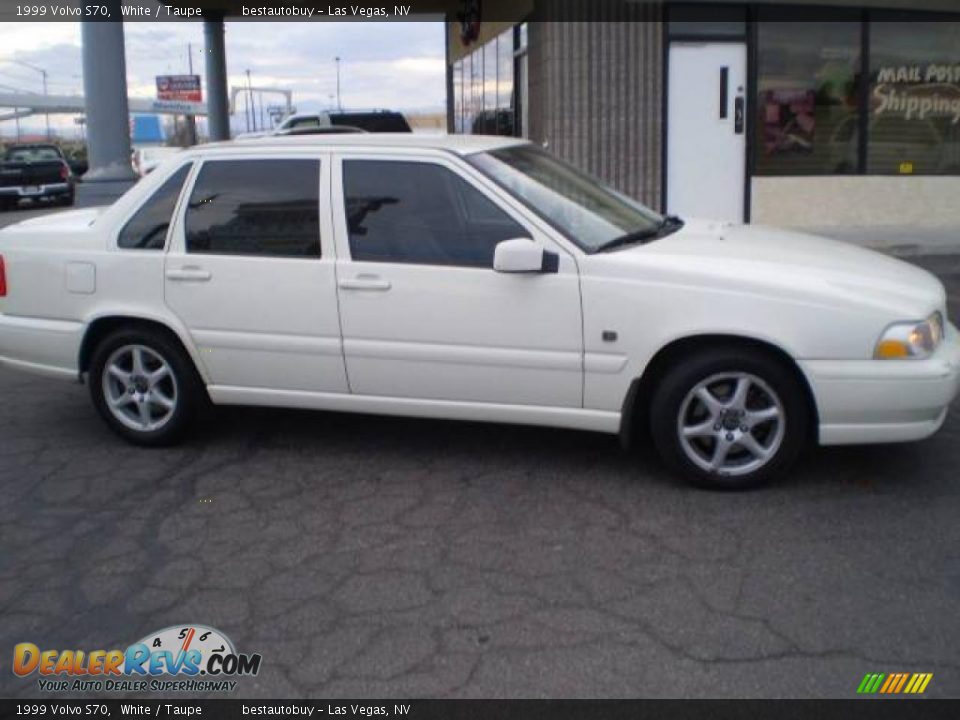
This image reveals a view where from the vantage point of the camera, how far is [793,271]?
471 cm

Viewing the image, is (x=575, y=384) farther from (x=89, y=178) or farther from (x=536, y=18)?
(x=536, y=18)

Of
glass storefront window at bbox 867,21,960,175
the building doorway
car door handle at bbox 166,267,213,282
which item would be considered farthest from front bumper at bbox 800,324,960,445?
glass storefront window at bbox 867,21,960,175

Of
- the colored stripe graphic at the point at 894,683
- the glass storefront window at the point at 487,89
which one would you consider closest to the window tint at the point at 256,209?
the colored stripe graphic at the point at 894,683

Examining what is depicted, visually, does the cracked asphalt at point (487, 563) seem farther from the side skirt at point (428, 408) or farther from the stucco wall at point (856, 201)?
the stucco wall at point (856, 201)

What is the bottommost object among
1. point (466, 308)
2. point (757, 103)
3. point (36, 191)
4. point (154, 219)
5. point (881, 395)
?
point (881, 395)

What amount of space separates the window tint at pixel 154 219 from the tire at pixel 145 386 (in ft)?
1.49

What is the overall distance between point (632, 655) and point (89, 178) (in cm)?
845

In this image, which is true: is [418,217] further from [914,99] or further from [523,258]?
[914,99]

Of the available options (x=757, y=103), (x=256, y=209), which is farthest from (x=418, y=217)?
(x=757, y=103)

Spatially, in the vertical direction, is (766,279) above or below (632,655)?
above

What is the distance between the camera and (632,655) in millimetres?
3463

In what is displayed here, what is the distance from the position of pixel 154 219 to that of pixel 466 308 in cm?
185

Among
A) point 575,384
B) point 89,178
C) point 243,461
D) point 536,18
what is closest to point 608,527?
point 575,384

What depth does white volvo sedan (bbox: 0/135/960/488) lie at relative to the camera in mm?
4609
